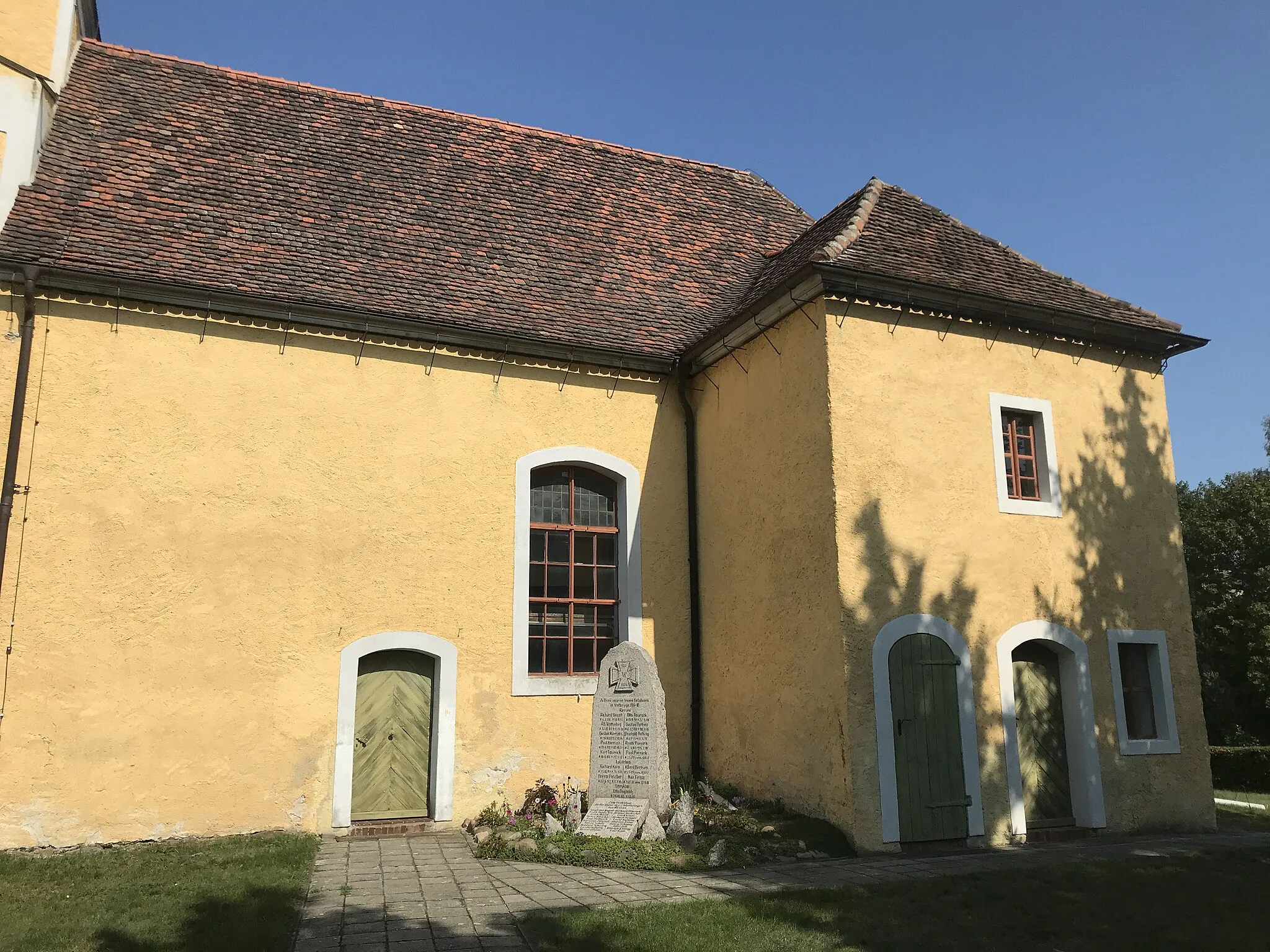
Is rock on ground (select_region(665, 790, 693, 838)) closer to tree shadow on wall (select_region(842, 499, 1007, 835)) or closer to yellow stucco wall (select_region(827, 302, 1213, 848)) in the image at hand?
yellow stucco wall (select_region(827, 302, 1213, 848))

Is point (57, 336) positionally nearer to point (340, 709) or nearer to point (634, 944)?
point (340, 709)

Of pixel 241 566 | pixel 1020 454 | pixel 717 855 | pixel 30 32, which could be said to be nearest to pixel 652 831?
pixel 717 855

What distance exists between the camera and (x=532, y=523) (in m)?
11.6

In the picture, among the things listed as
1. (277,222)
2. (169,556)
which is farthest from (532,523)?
(277,222)

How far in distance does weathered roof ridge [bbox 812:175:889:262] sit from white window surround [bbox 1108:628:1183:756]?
5.51m

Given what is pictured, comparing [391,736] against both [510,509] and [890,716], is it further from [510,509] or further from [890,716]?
[890,716]

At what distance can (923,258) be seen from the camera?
10945mm

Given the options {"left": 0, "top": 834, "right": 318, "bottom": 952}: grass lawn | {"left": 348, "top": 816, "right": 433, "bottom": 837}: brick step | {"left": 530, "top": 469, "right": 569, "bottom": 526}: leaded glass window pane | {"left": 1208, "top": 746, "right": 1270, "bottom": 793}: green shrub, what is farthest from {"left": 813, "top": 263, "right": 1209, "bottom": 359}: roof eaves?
{"left": 1208, "top": 746, "right": 1270, "bottom": 793}: green shrub

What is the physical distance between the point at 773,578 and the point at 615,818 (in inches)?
127

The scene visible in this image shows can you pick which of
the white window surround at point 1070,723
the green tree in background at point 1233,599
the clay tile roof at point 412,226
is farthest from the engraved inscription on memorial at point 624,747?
the green tree in background at point 1233,599

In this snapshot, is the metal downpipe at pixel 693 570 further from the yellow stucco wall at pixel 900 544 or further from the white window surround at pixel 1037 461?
the white window surround at pixel 1037 461

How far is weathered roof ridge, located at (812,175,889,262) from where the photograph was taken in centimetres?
1002

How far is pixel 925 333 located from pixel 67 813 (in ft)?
33.6

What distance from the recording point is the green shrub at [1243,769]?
1944 centimetres
